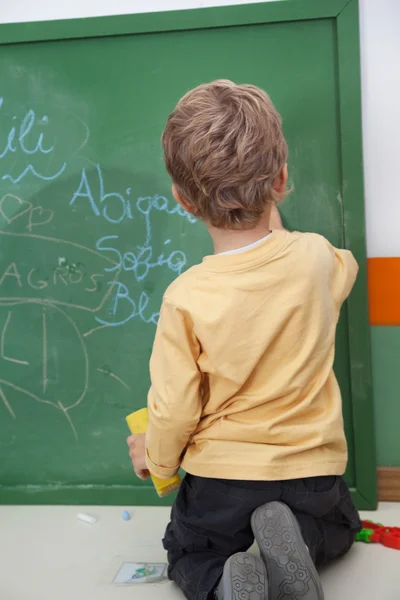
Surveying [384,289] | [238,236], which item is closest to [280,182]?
[238,236]

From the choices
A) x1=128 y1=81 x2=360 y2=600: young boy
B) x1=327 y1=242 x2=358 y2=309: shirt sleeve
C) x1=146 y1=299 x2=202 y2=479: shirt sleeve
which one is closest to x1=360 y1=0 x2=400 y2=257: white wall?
x1=327 y1=242 x2=358 y2=309: shirt sleeve

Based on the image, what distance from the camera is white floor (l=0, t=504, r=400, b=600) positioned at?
1.18 m

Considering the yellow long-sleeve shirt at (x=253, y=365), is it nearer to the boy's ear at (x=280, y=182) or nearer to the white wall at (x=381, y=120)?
the boy's ear at (x=280, y=182)

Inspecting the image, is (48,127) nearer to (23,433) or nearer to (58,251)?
(58,251)

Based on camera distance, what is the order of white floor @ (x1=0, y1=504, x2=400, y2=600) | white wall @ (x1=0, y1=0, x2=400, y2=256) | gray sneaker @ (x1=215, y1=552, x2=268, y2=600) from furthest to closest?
white wall @ (x1=0, y1=0, x2=400, y2=256)
white floor @ (x1=0, y1=504, x2=400, y2=600)
gray sneaker @ (x1=215, y1=552, x2=268, y2=600)

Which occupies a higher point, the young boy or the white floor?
the young boy

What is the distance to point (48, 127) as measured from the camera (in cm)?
158

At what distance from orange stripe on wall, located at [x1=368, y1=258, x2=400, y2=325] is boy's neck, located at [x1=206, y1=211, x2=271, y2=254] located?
1.49 feet

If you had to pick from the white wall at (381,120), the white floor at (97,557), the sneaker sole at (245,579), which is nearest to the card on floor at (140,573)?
the white floor at (97,557)

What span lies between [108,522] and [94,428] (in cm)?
22

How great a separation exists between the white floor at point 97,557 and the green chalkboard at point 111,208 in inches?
3.0

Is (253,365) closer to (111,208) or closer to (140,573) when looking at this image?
(140,573)

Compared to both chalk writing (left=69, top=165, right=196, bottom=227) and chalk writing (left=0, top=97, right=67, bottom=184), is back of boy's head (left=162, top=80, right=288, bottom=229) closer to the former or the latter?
chalk writing (left=69, top=165, right=196, bottom=227)

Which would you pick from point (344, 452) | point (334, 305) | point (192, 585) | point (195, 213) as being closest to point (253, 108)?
point (195, 213)
